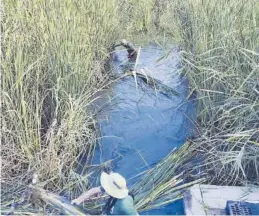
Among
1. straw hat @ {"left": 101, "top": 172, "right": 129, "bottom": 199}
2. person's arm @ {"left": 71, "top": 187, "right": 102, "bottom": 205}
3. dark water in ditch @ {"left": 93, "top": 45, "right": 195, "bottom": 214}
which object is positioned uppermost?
straw hat @ {"left": 101, "top": 172, "right": 129, "bottom": 199}

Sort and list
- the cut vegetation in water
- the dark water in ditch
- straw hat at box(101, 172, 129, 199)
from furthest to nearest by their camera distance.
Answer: the dark water in ditch < the cut vegetation in water < straw hat at box(101, 172, 129, 199)

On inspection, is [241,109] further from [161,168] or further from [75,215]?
[75,215]

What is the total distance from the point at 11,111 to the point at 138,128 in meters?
1.24

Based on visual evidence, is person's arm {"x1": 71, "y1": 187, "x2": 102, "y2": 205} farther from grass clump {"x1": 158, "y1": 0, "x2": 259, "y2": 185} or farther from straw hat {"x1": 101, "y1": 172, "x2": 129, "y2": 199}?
grass clump {"x1": 158, "y1": 0, "x2": 259, "y2": 185}

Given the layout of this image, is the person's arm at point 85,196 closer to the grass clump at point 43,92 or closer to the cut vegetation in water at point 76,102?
the cut vegetation in water at point 76,102

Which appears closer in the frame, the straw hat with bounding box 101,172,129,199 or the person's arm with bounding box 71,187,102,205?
the straw hat with bounding box 101,172,129,199

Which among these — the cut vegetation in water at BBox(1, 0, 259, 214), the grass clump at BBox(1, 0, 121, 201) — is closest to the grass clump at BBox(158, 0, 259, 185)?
the cut vegetation in water at BBox(1, 0, 259, 214)

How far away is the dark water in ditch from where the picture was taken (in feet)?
9.03

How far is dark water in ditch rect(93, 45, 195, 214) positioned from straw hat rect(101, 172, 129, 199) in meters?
0.45

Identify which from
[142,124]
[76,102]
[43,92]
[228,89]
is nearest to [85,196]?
[76,102]

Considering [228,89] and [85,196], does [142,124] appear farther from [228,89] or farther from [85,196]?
[85,196]

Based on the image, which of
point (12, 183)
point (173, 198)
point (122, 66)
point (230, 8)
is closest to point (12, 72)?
point (12, 183)

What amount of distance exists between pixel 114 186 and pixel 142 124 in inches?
58.6

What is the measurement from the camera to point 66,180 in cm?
235
